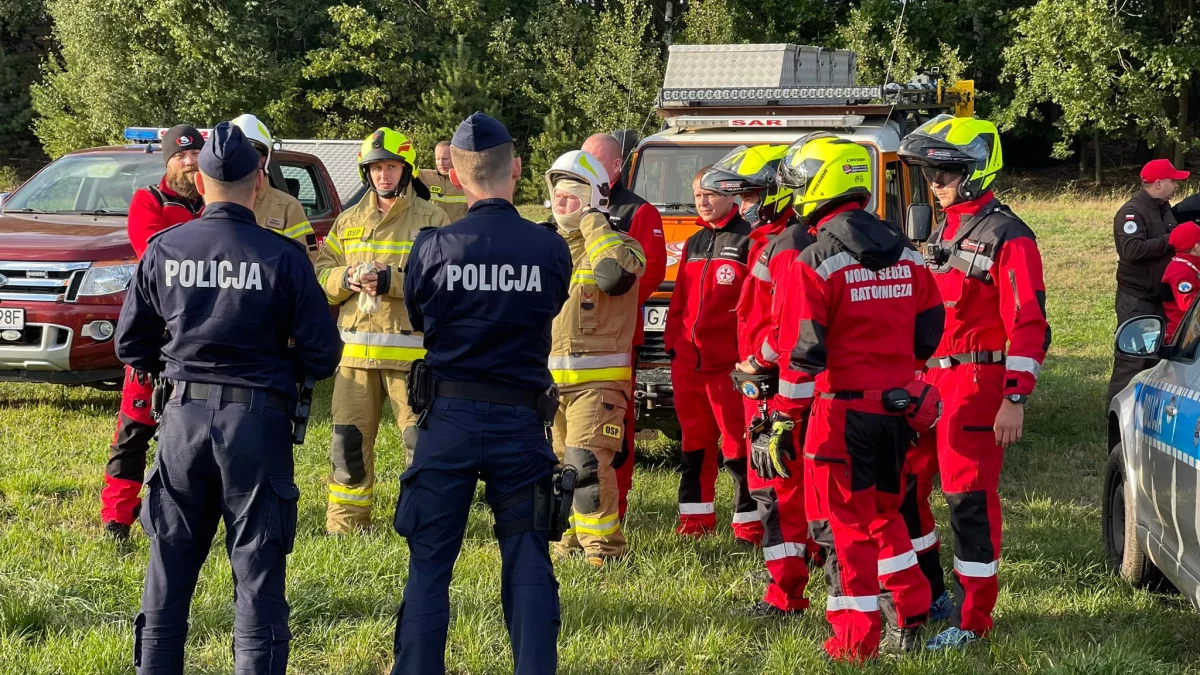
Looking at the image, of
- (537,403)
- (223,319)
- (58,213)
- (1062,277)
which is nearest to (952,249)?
(537,403)

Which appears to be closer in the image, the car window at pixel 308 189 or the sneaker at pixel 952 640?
the sneaker at pixel 952 640

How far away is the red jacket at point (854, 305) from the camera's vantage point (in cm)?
433

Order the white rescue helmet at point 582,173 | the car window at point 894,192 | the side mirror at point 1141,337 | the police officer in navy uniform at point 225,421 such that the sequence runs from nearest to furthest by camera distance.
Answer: the police officer in navy uniform at point 225,421 < the side mirror at point 1141,337 < the white rescue helmet at point 582,173 < the car window at point 894,192

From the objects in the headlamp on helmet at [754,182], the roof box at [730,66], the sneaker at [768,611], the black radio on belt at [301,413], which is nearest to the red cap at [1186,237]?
the roof box at [730,66]

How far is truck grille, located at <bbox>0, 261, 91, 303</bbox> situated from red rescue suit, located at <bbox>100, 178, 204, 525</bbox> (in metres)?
2.65

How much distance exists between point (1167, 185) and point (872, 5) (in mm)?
29611

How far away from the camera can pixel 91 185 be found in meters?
9.62

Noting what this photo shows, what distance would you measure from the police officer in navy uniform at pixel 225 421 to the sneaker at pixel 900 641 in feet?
7.58

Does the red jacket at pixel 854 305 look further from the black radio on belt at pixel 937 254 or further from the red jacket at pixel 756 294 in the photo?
the red jacket at pixel 756 294

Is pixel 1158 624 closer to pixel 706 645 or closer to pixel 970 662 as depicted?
pixel 970 662

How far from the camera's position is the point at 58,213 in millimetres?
9391

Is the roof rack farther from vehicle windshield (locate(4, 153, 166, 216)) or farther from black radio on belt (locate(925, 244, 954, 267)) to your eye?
vehicle windshield (locate(4, 153, 166, 216))

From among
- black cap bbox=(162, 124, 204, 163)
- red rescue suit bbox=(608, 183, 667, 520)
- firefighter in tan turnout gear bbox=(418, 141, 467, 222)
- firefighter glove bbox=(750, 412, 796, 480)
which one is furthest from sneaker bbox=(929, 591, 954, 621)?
black cap bbox=(162, 124, 204, 163)

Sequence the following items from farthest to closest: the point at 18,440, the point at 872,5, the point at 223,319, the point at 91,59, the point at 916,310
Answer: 1. the point at 872,5
2. the point at 91,59
3. the point at 18,440
4. the point at 916,310
5. the point at 223,319
